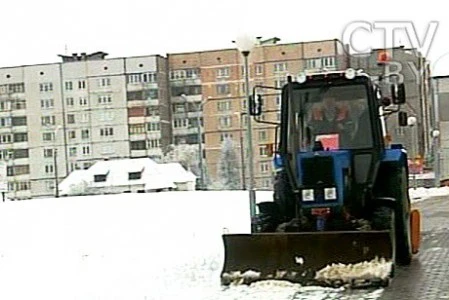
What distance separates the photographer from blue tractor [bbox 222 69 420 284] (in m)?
10.5

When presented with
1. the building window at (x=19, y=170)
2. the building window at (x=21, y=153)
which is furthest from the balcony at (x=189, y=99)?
the building window at (x=19, y=170)

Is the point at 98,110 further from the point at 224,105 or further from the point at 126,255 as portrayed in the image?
the point at 126,255

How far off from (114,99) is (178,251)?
5661 centimetres

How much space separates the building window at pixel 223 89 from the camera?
6606 centimetres

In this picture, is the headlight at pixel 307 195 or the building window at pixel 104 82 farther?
the building window at pixel 104 82

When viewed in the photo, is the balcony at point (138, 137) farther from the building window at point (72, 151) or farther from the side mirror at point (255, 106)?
the side mirror at point (255, 106)

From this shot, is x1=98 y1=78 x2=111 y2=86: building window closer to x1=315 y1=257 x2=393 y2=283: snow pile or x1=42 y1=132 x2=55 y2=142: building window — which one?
x1=42 y1=132 x2=55 y2=142: building window

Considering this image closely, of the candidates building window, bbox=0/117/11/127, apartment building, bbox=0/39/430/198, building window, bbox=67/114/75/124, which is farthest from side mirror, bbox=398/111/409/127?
building window, bbox=67/114/75/124

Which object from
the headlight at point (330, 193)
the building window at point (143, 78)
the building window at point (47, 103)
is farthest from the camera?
the building window at point (47, 103)

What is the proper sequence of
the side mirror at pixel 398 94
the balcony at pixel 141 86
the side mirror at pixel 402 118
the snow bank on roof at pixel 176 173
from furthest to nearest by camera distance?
1. the balcony at pixel 141 86
2. the snow bank on roof at pixel 176 173
3. the side mirror at pixel 402 118
4. the side mirror at pixel 398 94

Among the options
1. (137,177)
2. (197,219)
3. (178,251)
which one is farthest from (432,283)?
(137,177)

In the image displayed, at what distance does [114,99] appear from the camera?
70.2m

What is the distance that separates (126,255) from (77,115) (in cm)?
5843

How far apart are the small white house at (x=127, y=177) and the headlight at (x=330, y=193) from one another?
46206mm
